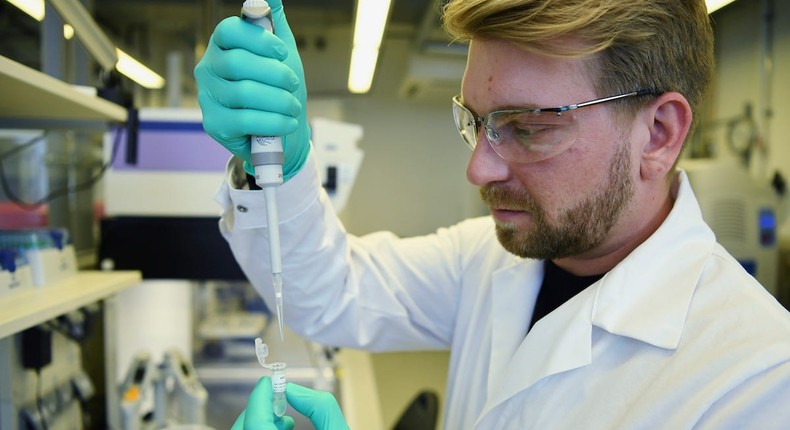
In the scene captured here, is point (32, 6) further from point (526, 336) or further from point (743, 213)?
point (743, 213)

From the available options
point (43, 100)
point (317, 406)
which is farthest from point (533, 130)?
point (43, 100)

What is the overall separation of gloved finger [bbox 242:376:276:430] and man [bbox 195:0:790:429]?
0.32 metres

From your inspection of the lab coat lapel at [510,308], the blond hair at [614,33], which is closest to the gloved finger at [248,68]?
the blond hair at [614,33]

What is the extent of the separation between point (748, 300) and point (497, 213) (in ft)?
1.37

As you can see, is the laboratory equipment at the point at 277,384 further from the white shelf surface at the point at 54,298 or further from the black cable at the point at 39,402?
the black cable at the point at 39,402

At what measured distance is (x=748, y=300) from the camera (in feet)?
2.62

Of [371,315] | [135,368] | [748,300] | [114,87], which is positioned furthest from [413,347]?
[114,87]

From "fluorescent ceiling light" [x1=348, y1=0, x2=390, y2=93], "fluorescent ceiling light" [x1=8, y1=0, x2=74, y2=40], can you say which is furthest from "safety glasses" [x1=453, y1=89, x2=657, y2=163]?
"fluorescent ceiling light" [x1=348, y1=0, x2=390, y2=93]

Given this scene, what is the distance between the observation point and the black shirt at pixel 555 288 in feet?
3.57

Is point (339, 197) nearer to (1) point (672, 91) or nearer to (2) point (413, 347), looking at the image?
(2) point (413, 347)

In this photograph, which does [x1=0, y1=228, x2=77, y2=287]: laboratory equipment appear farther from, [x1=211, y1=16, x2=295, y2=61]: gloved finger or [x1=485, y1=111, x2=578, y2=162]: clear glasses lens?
[x1=485, y1=111, x2=578, y2=162]: clear glasses lens

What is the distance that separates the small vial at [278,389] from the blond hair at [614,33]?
0.66m

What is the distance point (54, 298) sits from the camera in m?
1.06

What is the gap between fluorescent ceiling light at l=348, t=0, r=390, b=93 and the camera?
2.54m
